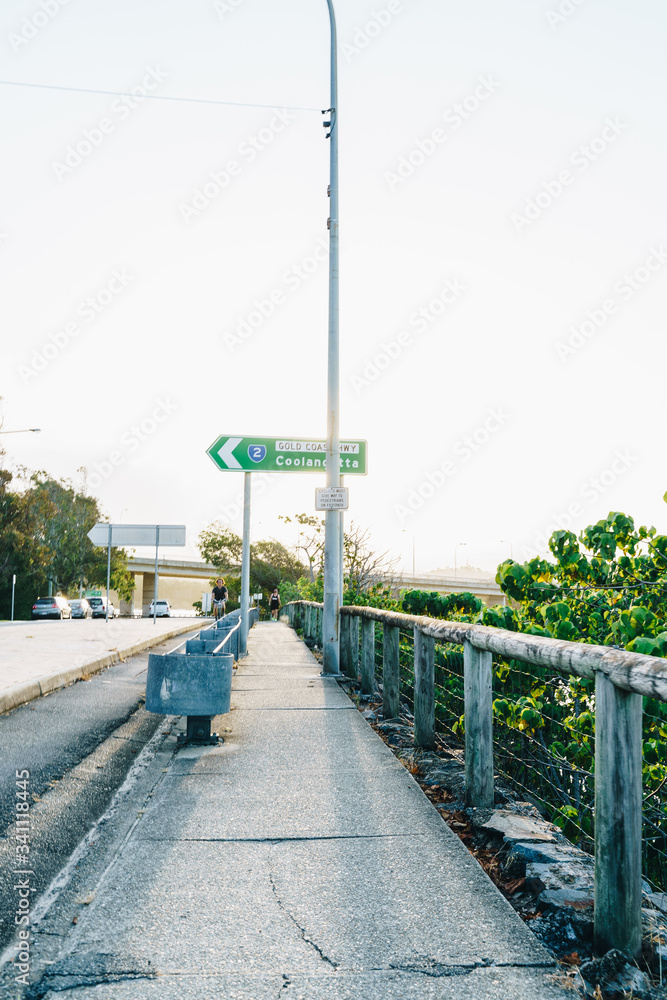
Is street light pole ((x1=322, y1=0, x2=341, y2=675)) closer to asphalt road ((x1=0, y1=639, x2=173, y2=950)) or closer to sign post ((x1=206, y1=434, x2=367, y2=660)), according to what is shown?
sign post ((x1=206, y1=434, x2=367, y2=660))

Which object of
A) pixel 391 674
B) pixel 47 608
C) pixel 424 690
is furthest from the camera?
pixel 47 608

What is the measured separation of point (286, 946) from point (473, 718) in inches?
68.7

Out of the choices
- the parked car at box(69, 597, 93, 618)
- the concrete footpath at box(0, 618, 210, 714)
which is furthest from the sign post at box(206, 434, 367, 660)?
the parked car at box(69, 597, 93, 618)

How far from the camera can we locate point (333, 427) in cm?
1079

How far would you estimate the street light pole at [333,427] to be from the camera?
1034 cm

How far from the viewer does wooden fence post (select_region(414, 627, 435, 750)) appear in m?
5.38

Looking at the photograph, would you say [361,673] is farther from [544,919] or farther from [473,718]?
[544,919]

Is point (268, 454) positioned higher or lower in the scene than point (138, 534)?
higher

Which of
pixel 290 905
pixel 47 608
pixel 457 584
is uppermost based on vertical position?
pixel 290 905

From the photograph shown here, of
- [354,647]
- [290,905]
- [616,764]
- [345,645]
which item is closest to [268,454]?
[345,645]

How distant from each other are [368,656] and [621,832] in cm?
598

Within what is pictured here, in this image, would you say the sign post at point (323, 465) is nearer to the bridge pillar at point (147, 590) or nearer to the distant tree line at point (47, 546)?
the distant tree line at point (47, 546)

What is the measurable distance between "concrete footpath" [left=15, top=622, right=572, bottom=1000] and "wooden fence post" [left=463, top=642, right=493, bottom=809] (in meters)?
0.34

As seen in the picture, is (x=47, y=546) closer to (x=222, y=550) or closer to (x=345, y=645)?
(x=222, y=550)
